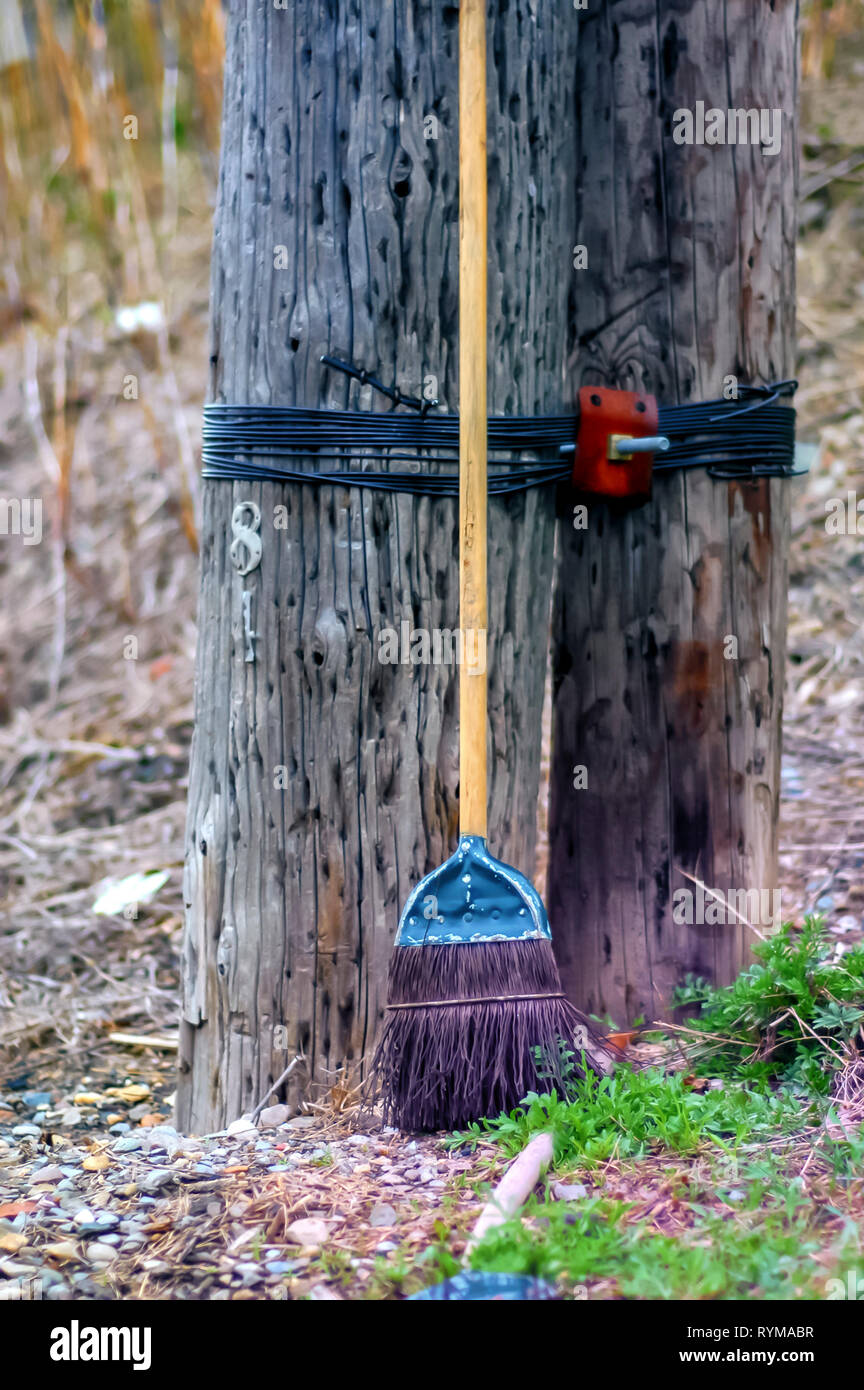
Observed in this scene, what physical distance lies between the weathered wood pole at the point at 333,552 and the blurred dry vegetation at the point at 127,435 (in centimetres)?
161

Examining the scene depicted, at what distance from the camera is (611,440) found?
276 centimetres

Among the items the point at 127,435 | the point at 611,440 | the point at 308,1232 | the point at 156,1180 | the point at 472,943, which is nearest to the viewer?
the point at 308,1232

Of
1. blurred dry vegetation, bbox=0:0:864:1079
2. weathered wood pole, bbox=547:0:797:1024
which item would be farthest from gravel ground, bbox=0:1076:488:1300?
blurred dry vegetation, bbox=0:0:864:1079

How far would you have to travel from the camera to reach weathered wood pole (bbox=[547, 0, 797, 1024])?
2854 millimetres

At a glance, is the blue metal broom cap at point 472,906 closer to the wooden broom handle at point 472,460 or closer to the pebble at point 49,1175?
the wooden broom handle at point 472,460

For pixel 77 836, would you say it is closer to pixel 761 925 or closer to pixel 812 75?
pixel 761 925

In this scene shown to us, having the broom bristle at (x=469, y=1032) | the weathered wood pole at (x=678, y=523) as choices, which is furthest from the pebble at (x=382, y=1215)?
the weathered wood pole at (x=678, y=523)

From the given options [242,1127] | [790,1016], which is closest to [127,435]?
[242,1127]

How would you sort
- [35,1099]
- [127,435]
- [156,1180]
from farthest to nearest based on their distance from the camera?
1. [127,435]
2. [35,1099]
3. [156,1180]

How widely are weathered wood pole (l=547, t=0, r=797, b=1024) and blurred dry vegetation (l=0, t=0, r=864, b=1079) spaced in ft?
4.48

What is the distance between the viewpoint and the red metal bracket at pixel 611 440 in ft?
9.03

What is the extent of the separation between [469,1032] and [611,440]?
1.35m

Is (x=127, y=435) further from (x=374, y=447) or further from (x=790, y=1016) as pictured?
(x=790, y=1016)

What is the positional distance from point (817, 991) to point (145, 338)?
Answer: 637cm
